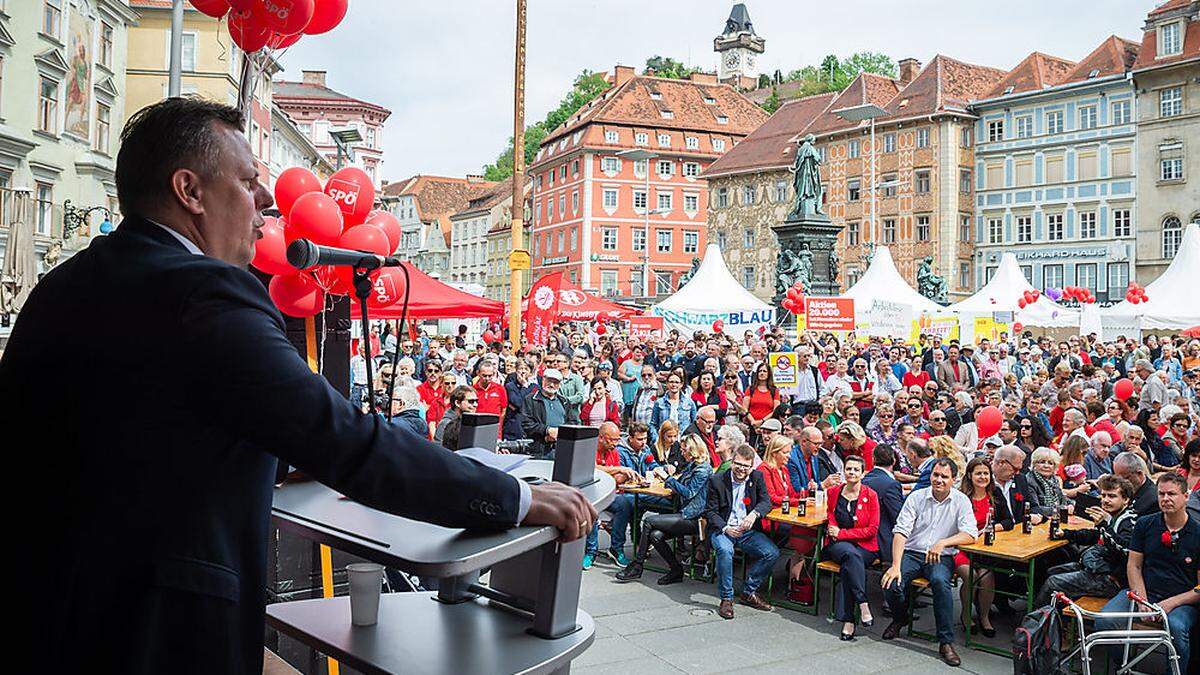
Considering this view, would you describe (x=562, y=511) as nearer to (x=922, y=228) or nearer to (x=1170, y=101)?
(x=1170, y=101)

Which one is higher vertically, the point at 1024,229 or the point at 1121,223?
the point at 1024,229

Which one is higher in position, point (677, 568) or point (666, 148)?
point (666, 148)

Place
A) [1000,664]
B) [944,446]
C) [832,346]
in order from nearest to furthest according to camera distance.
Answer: [1000,664]
[944,446]
[832,346]

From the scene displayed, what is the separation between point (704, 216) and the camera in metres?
81.1

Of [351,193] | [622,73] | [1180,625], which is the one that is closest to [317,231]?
[351,193]

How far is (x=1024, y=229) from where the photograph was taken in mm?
58906

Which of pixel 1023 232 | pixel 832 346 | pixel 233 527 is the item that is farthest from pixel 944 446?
pixel 1023 232

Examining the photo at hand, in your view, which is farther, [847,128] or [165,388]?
[847,128]

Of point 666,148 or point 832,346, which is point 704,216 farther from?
point 832,346

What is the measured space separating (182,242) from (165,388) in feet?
1.03

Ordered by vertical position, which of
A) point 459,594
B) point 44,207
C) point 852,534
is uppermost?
point 44,207

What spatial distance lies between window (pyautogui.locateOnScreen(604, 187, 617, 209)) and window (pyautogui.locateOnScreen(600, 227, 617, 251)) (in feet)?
5.99

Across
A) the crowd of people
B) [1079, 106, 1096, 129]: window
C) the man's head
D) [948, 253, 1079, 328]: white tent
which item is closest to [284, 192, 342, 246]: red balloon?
the crowd of people

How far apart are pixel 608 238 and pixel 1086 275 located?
3614 centimetres
